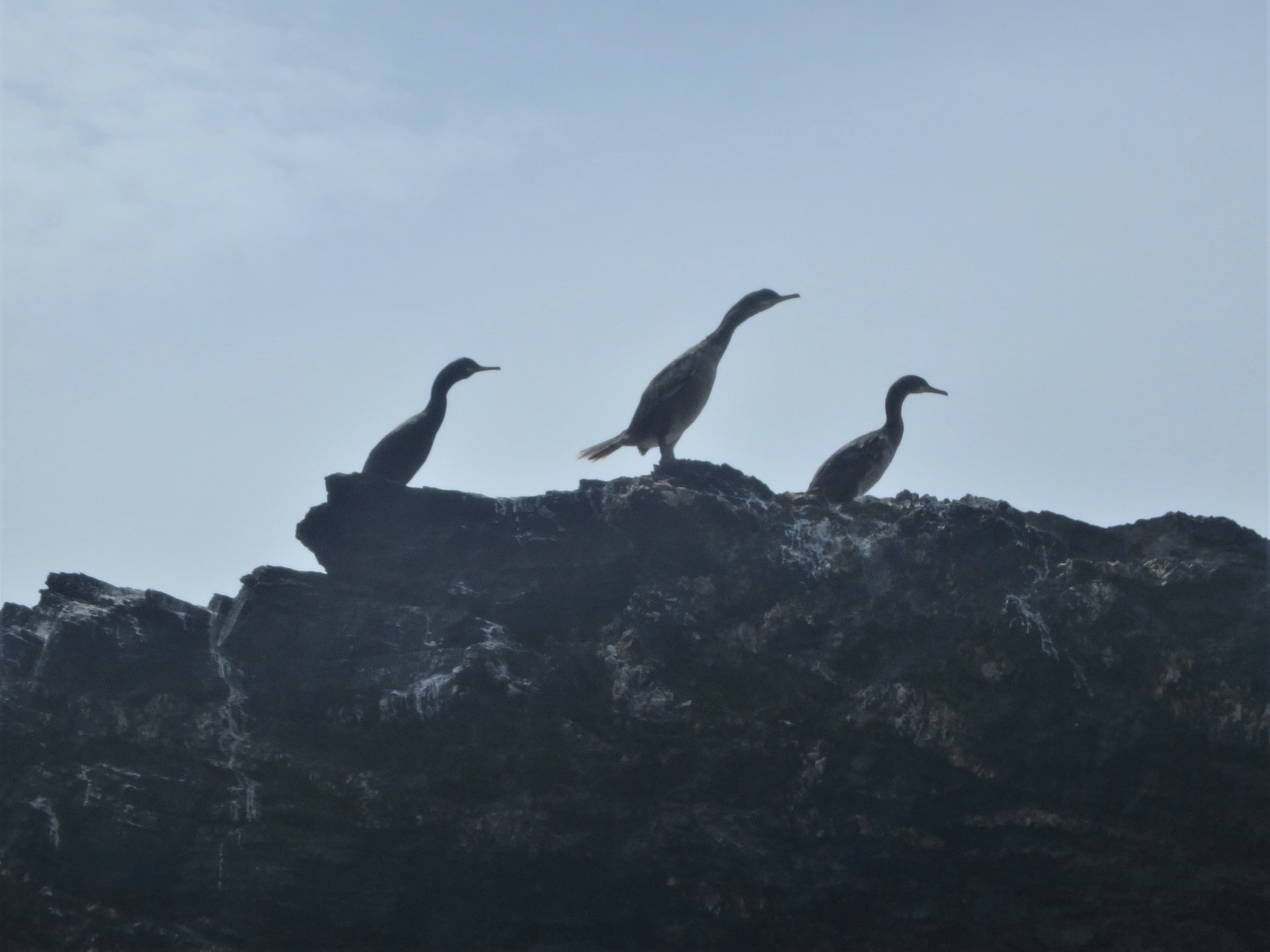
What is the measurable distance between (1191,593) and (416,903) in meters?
8.26

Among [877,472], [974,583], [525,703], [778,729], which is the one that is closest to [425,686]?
[525,703]

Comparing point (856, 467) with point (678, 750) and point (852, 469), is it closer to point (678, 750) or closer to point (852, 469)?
point (852, 469)

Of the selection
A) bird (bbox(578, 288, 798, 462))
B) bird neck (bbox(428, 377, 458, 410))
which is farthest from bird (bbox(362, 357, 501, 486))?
bird (bbox(578, 288, 798, 462))

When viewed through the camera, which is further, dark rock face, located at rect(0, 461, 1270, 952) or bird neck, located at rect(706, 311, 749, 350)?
bird neck, located at rect(706, 311, 749, 350)

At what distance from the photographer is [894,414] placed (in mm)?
20797

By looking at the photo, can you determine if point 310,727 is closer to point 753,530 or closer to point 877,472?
point 753,530

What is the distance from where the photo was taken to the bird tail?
20.7 m

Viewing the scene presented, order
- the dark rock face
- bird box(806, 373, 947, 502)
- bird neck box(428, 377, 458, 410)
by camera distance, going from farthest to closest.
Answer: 1. bird neck box(428, 377, 458, 410)
2. bird box(806, 373, 947, 502)
3. the dark rock face

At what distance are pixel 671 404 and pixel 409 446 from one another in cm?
355

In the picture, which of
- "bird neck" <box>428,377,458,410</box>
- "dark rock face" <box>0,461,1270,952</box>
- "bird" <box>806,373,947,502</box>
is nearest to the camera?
"dark rock face" <box>0,461,1270,952</box>

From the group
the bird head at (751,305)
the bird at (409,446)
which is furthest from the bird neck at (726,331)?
the bird at (409,446)

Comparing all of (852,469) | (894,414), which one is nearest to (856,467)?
(852,469)

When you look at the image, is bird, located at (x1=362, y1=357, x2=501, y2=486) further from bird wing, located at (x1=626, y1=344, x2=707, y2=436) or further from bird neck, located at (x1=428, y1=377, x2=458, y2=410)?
bird wing, located at (x1=626, y1=344, x2=707, y2=436)

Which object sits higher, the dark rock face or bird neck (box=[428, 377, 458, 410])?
bird neck (box=[428, 377, 458, 410])
